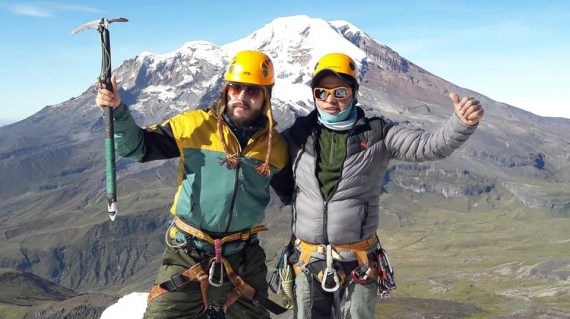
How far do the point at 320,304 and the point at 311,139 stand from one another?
13.4 feet

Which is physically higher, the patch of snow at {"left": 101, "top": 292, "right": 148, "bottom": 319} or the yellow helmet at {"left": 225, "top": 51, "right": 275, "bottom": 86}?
the yellow helmet at {"left": 225, "top": 51, "right": 275, "bottom": 86}

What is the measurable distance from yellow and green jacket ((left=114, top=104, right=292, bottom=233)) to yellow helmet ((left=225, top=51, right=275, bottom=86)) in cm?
102

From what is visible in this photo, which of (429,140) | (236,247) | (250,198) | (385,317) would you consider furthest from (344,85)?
(385,317)

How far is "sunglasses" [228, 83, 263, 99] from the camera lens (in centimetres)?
1298

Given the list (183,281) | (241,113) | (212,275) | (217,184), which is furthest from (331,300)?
(241,113)

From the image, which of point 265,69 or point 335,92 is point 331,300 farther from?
point 265,69

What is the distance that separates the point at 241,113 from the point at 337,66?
2597 mm

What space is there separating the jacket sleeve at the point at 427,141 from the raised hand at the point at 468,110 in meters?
0.15

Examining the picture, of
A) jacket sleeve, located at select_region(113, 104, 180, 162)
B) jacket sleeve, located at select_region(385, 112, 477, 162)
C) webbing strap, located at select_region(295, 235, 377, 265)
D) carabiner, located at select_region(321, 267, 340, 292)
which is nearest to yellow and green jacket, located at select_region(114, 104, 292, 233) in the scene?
jacket sleeve, located at select_region(113, 104, 180, 162)

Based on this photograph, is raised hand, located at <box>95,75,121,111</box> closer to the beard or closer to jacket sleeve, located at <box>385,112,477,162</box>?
the beard

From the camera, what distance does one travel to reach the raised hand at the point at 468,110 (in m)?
11.4

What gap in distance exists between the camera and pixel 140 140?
12328 millimetres

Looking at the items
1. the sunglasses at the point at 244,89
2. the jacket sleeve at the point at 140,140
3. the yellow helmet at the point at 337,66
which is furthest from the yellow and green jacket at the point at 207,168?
the yellow helmet at the point at 337,66

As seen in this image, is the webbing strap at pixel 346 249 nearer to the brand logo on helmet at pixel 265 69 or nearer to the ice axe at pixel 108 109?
A: the brand logo on helmet at pixel 265 69
